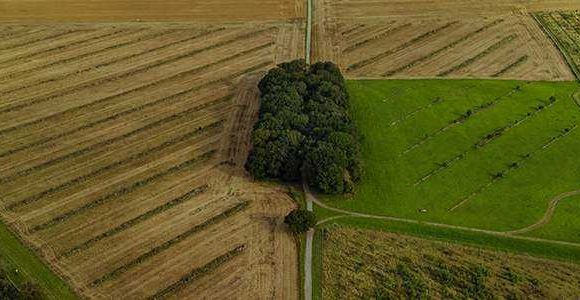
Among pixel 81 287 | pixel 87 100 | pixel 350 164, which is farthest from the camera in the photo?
pixel 87 100

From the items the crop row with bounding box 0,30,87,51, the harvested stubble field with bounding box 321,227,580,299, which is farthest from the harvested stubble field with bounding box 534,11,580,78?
the crop row with bounding box 0,30,87,51

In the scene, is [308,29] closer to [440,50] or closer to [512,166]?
[440,50]

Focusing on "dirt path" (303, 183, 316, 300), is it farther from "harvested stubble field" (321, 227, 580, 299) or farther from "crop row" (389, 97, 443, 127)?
"crop row" (389, 97, 443, 127)

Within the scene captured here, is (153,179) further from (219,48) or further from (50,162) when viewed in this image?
(219,48)

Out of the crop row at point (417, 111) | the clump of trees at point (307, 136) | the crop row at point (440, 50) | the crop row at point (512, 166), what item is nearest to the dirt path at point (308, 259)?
the clump of trees at point (307, 136)

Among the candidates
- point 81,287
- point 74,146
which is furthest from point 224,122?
point 81,287

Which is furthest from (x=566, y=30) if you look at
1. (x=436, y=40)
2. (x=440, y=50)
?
(x=440, y=50)
